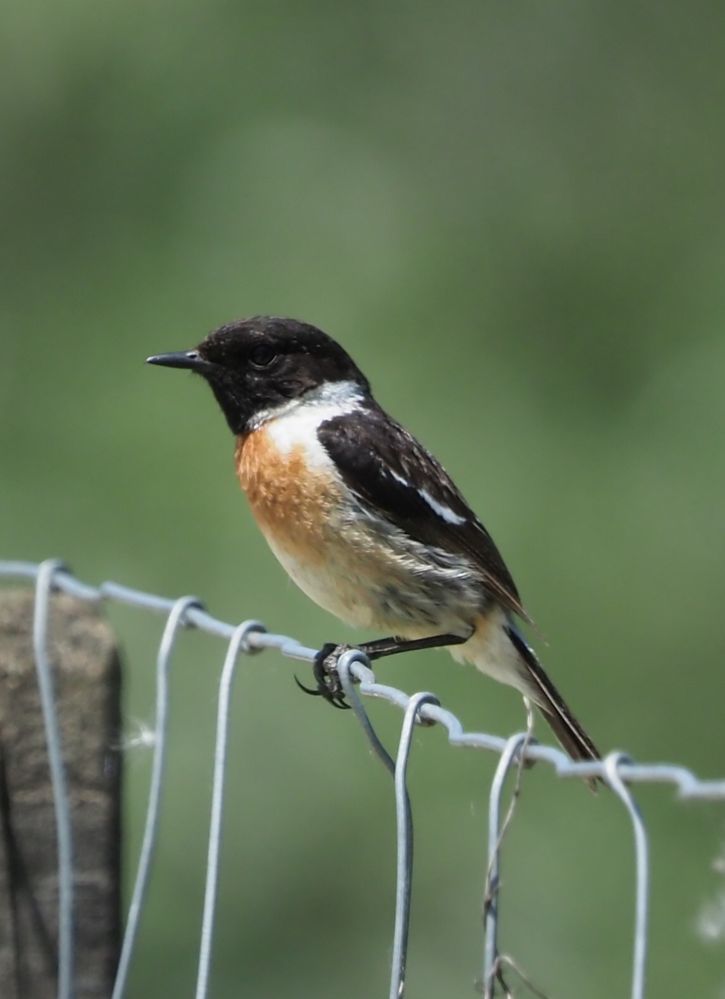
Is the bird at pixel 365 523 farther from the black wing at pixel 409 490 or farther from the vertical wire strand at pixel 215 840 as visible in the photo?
the vertical wire strand at pixel 215 840

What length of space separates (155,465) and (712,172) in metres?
3.57

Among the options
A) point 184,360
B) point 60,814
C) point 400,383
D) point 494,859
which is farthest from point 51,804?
point 400,383

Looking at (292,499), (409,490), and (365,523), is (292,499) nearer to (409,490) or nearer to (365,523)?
(365,523)

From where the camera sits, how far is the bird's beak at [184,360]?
4742 mm

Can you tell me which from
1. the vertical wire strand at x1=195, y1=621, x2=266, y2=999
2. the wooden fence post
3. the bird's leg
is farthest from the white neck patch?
the vertical wire strand at x1=195, y1=621, x2=266, y2=999

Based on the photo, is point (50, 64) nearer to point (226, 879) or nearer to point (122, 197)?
point (122, 197)

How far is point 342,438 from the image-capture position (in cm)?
445

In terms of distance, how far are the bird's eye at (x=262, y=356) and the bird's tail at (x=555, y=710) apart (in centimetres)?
89

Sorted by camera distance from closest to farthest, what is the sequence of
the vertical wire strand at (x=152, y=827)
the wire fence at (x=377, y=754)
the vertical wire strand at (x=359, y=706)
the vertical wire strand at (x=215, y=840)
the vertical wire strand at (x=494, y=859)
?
the wire fence at (x=377, y=754), the vertical wire strand at (x=494, y=859), the vertical wire strand at (x=359, y=706), the vertical wire strand at (x=215, y=840), the vertical wire strand at (x=152, y=827)

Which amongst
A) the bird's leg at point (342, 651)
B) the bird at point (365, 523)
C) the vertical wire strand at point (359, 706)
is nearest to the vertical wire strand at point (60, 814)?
the vertical wire strand at point (359, 706)

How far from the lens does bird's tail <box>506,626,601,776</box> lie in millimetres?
4320

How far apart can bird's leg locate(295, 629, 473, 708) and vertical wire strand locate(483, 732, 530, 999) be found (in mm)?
1296

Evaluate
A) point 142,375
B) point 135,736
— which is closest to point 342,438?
point 135,736

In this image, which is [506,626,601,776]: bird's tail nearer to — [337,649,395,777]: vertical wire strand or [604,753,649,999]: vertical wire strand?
[337,649,395,777]: vertical wire strand
